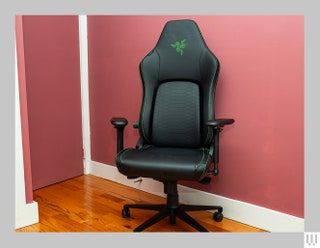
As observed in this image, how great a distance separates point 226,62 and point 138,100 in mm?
824

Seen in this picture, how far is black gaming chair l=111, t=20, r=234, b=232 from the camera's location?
2.34 m

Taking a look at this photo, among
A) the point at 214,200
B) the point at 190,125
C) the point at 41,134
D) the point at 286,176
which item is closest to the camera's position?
the point at 286,176

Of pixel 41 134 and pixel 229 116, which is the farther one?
pixel 41 134

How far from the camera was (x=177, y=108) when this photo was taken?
99.0 inches

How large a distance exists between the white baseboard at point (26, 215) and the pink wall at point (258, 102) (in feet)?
3.67

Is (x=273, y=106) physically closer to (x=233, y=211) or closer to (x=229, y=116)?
(x=229, y=116)

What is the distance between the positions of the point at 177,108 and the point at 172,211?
67 cm

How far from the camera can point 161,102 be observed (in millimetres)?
2545

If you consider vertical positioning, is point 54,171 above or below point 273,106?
below

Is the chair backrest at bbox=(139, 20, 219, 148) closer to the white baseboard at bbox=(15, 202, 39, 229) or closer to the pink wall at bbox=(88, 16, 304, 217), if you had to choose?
the pink wall at bbox=(88, 16, 304, 217)

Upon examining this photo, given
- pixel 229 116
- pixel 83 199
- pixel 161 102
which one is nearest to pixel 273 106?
pixel 229 116

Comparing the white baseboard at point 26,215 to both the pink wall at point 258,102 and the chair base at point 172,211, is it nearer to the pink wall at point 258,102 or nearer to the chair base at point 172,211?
the chair base at point 172,211

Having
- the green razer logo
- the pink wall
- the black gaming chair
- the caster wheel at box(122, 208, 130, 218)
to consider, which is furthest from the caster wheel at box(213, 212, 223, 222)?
the green razer logo

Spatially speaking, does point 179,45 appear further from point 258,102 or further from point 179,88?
point 258,102
